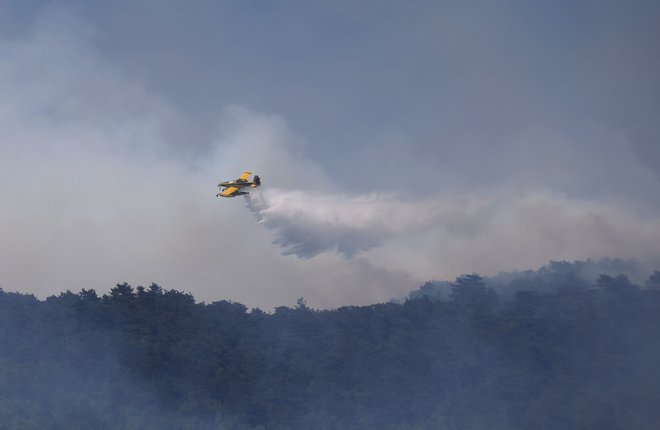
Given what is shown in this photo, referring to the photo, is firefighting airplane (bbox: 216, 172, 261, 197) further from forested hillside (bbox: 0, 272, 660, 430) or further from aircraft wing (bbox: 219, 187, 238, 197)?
forested hillside (bbox: 0, 272, 660, 430)

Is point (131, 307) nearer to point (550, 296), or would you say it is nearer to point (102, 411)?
point (102, 411)

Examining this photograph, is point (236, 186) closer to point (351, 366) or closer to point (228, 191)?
point (228, 191)

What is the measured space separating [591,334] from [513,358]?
8169 mm

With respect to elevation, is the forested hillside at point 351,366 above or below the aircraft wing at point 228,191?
below

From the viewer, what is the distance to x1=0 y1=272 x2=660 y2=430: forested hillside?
73188 mm

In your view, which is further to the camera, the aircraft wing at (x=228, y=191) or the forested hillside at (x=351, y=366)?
the aircraft wing at (x=228, y=191)

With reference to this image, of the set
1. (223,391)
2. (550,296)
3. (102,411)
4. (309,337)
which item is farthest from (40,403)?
(550,296)

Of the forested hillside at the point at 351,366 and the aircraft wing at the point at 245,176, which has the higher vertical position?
the aircraft wing at the point at 245,176

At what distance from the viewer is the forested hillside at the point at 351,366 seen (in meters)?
73.2

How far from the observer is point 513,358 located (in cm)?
8256

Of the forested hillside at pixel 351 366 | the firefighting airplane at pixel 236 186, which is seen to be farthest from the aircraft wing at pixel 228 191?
the forested hillside at pixel 351 366

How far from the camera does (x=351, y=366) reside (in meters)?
89.9

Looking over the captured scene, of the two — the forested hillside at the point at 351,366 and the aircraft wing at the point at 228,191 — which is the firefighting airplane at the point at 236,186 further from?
the forested hillside at the point at 351,366

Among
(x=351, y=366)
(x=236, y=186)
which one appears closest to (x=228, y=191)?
(x=236, y=186)
